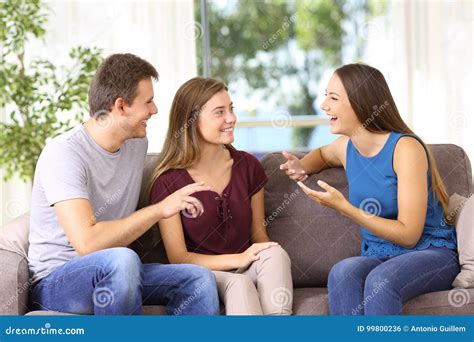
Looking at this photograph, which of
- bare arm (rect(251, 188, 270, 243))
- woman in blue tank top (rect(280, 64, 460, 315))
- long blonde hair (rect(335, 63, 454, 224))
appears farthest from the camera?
bare arm (rect(251, 188, 270, 243))

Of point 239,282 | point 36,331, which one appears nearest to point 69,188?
point 36,331

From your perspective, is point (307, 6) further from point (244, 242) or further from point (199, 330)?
point (199, 330)

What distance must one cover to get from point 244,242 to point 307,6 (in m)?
6.59

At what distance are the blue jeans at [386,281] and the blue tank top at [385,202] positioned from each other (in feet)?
→ 0.19

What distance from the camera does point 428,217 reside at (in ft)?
8.87

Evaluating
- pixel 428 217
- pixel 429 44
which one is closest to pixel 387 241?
pixel 428 217

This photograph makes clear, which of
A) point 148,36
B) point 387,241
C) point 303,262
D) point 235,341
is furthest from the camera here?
point 148,36

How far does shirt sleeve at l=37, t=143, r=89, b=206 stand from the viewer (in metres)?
2.49

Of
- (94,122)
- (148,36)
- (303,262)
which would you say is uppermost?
(148,36)

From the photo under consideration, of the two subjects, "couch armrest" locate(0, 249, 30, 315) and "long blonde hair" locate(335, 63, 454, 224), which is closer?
"couch armrest" locate(0, 249, 30, 315)

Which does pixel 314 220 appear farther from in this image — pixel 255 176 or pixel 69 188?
pixel 69 188

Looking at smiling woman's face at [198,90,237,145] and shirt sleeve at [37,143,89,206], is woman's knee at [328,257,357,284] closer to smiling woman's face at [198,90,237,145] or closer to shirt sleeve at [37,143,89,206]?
smiling woman's face at [198,90,237,145]
